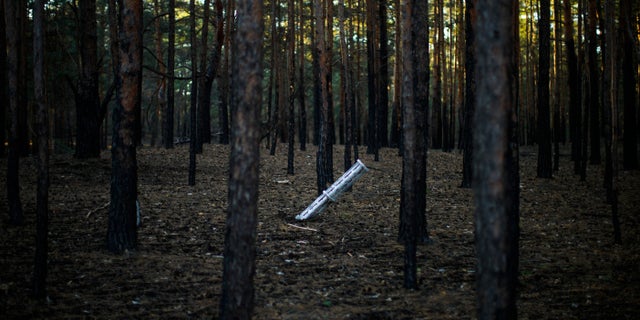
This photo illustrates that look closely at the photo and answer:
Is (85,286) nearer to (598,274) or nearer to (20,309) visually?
(20,309)

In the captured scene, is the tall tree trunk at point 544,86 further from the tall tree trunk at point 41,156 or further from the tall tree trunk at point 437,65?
the tall tree trunk at point 41,156

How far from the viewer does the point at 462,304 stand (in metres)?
→ 5.34

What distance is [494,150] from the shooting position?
3.36 m

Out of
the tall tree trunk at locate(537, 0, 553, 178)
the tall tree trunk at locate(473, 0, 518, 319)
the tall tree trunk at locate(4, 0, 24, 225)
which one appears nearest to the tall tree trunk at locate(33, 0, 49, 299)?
the tall tree trunk at locate(4, 0, 24, 225)

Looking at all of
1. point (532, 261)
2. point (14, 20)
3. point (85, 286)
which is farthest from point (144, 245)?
point (532, 261)

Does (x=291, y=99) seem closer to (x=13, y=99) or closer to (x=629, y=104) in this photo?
(x=13, y=99)

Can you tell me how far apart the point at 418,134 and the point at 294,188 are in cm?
719

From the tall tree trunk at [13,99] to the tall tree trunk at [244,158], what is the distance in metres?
4.22

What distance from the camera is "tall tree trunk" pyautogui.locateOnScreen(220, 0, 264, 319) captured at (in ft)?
13.8

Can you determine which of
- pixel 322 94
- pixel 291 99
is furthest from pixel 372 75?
pixel 322 94

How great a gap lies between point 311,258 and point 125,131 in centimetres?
312

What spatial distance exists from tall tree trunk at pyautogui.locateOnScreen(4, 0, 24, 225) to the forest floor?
1.18 ft

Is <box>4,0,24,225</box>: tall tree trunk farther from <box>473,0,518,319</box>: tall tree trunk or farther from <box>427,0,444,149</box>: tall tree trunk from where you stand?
<box>427,0,444,149</box>: tall tree trunk

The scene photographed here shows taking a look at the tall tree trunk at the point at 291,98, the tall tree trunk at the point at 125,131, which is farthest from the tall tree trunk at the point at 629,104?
the tall tree trunk at the point at 125,131
